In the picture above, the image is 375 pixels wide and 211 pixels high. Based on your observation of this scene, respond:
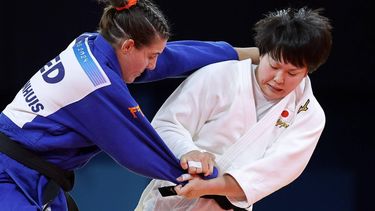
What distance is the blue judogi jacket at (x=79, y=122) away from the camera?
2168 millimetres

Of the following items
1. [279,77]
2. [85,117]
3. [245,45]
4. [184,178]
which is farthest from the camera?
[245,45]

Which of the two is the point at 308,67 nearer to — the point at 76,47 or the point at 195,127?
the point at 195,127

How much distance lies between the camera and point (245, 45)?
4059 mm

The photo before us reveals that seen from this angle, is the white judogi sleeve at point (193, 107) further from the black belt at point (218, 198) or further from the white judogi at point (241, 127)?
the black belt at point (218, 198)

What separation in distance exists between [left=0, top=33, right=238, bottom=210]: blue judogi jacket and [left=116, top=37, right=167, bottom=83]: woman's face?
31mm

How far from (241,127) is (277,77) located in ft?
0.69

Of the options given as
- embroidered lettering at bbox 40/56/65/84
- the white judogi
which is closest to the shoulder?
the white judogi

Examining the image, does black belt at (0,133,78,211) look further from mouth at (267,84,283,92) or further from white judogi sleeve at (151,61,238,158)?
mouth at (267,84,283,92)

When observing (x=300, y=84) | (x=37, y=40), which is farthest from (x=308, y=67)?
(x=37, y=40)

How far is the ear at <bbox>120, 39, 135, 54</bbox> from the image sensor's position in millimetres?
2205

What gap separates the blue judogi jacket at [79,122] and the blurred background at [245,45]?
5.94ft

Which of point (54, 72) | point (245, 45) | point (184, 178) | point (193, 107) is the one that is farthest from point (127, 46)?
point (245, 45)

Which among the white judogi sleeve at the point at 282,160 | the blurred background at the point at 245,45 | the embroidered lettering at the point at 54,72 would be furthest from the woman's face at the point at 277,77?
the blurred background at the point at 245,45

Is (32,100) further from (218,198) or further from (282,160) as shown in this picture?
(282,160)
